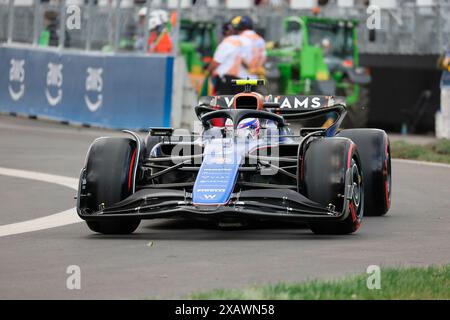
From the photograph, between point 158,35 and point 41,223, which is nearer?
point 41,223

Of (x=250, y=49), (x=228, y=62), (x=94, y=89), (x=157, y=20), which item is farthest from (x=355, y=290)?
(x=157, y=20)

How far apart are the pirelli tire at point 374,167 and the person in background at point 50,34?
15.4 meters

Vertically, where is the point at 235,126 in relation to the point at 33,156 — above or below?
above

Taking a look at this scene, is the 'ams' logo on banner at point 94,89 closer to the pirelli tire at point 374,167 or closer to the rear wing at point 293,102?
the rear wing at point 293,102

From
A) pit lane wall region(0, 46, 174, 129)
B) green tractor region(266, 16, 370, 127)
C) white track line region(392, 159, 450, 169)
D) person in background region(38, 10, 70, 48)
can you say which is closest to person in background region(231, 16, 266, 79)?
pit lane wall region(0, 46, 174, 129)

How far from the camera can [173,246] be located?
10641 millimetres

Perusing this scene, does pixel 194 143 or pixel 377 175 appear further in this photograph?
pixel 377 175

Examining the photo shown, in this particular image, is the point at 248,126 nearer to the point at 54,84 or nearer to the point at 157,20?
the point at 157,20

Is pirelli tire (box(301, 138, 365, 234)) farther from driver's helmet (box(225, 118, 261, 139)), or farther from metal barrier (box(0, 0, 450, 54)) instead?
metal barrier (box(0, 0, 450, 54))

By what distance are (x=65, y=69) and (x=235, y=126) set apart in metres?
15.3

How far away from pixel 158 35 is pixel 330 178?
616 inches

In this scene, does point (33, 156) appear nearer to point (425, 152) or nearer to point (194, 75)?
point (425, 152)

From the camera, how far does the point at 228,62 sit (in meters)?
23.7
